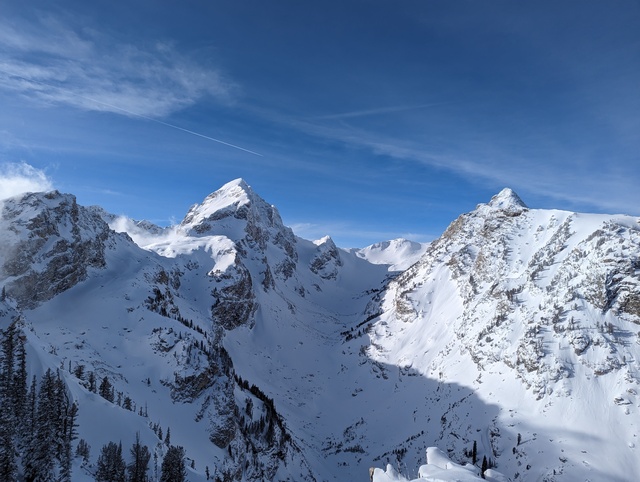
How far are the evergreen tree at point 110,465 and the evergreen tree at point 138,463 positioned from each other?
1.38 m

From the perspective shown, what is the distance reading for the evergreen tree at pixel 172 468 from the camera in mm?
47188

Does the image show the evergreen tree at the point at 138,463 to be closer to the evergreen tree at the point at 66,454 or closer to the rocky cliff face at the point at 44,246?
the evergreen tree at the point at 66,454

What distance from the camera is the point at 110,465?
39.5 metres

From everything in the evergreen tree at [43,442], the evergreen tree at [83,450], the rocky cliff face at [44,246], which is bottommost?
the evergreen tree at [83,450]

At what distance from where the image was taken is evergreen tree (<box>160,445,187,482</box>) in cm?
4719

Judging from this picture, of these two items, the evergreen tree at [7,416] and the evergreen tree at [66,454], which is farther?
the evergreen tree at [66,454]

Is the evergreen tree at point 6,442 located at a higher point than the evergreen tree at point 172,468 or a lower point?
higher

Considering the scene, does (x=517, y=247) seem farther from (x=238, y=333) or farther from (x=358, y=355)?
(x=238, y=333)

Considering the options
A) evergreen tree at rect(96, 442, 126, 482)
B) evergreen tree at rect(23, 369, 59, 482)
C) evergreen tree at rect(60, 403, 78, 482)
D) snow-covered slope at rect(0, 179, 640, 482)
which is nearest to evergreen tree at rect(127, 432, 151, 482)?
evergreen tree at rect(96, 442, 126, 482)

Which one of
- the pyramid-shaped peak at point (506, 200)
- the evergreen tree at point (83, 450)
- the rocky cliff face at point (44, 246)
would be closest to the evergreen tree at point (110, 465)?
the evergreen tree at point (83, 450)

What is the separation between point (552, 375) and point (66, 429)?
300 feet

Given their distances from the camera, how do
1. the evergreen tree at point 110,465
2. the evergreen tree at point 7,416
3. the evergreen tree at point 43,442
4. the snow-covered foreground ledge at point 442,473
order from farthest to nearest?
the evergreen tree at point 110,465
the evergreen tree at point 43,442
the evergreen tree at point 7,416
the snow-covered foreground ledge at point 442,473

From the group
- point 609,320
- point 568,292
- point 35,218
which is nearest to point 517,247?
point 568,292

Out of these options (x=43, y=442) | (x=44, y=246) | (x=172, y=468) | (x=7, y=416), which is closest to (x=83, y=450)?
(x=43, y=442)
